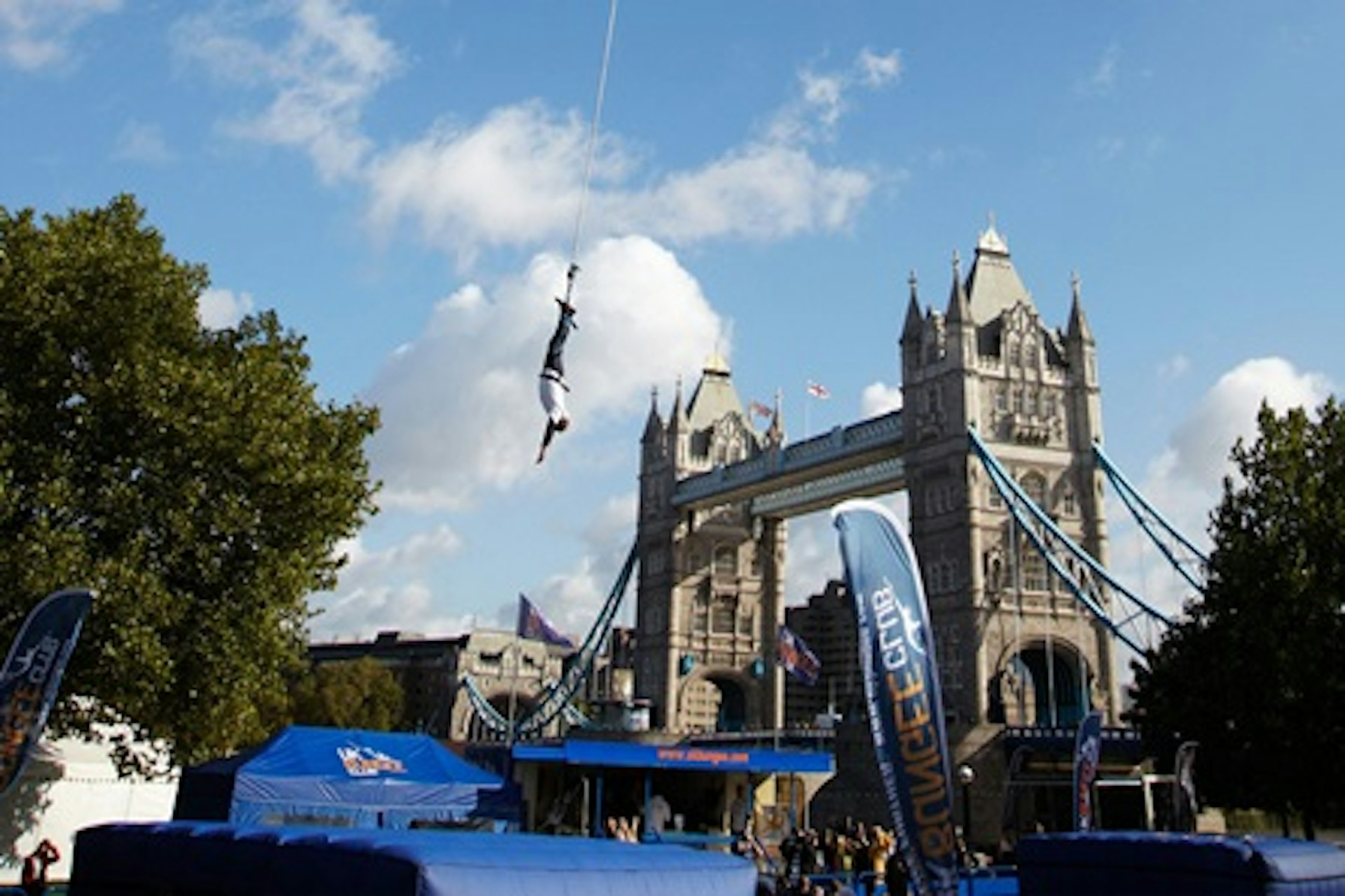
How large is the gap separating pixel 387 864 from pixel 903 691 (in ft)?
18.2

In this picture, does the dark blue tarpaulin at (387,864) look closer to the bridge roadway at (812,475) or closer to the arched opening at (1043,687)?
the arched opening at (1043,687)

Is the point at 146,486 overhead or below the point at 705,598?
below

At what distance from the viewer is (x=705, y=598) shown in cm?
8206

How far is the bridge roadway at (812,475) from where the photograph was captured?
64.9 meters

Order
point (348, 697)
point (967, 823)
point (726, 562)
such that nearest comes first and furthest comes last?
1. point (967, 823)
2. point (726, 562)
3. point (348, 697)

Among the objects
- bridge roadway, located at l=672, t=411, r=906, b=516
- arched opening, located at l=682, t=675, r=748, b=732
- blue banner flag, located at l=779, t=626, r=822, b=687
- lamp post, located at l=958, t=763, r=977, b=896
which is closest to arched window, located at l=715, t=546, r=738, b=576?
bridge roadway, located at l=672, t=411, r=906, b=516

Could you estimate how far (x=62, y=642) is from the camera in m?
16.8

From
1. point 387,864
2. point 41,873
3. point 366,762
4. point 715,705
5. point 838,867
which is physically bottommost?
point 41,873

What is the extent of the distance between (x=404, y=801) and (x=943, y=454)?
4132 centimetres

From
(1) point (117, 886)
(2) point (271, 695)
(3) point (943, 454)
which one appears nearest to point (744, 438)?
(3) point (943, 454)

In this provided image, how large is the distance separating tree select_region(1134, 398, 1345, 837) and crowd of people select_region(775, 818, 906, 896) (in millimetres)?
10706

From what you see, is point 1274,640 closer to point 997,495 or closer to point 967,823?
point 967,823

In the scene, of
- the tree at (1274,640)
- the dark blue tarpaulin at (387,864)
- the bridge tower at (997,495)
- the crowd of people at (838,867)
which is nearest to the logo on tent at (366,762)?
the crowd of people at (838,867)

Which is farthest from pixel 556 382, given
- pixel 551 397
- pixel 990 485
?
pixel 990 485
